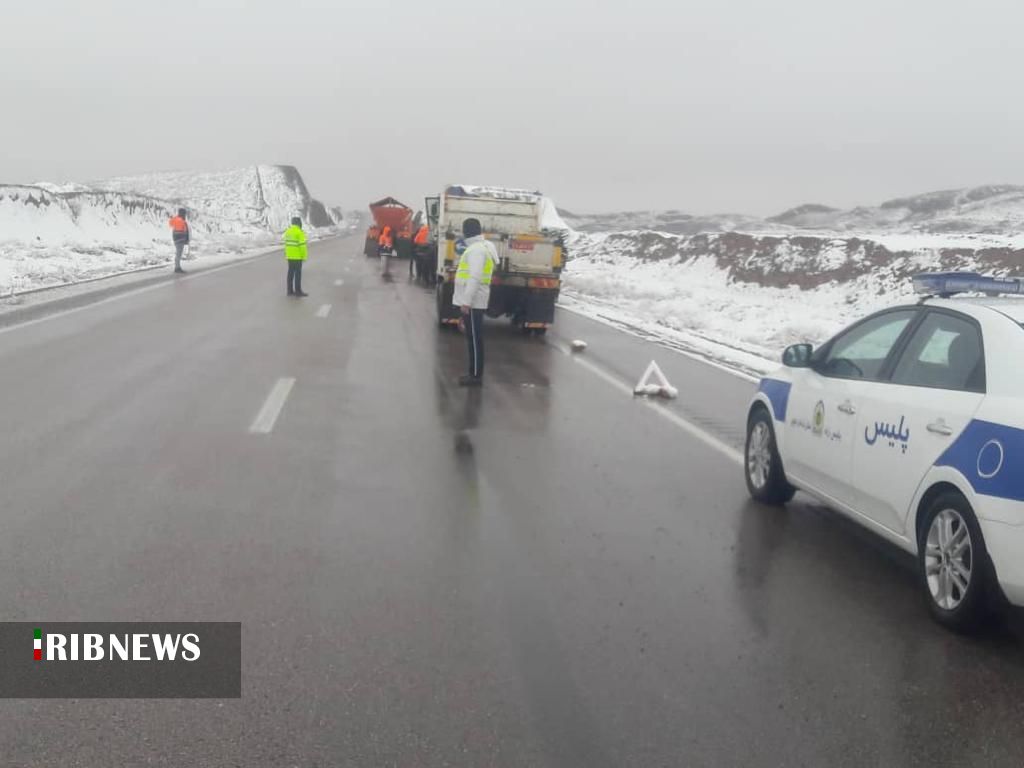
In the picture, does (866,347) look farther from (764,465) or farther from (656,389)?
(656,389)

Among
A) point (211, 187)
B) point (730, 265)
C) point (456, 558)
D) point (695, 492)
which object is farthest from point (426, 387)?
point (211, 187)

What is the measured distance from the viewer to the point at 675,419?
34.3 ft

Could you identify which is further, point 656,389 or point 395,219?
point 395,219

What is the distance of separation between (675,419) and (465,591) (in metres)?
5.65

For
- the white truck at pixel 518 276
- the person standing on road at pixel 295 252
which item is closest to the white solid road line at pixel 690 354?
the white truck at pixel 518 276

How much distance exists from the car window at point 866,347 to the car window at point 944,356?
8.5 inches

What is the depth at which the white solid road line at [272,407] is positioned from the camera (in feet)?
A: 29.2

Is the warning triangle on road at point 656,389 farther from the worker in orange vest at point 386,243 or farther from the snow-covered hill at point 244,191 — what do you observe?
the snow-covered hill at point 244,191

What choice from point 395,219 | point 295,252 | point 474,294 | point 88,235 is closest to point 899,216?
point 395,219

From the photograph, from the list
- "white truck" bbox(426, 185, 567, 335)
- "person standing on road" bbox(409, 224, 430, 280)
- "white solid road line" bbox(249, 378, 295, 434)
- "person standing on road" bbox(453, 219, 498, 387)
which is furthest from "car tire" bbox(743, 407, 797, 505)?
"person standing on road" bbox(409, 224, 430, 280)

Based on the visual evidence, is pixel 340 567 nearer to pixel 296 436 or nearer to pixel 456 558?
pixel 456 558

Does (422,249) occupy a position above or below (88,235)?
above

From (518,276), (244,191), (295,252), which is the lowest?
(518,276)

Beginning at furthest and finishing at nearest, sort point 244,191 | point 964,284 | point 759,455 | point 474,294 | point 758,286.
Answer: point 244,191, point 758,286, point 474,294, point 759,455, point 964,284
